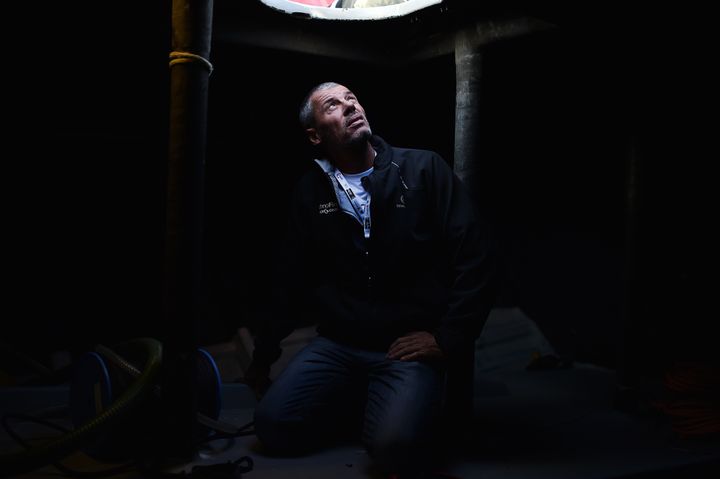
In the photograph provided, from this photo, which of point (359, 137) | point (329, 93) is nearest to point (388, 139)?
point (329, 93)

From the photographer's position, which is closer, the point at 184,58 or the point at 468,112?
the point at 184,58

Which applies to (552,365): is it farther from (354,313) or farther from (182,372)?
(182,372)

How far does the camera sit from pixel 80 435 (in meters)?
2.30

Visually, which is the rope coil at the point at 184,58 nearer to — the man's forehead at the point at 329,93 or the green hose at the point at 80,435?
the man's forehead at the point at 329,93

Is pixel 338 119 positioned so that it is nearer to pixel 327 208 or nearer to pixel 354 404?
pixel 327 208

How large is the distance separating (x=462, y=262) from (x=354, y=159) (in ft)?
2.81

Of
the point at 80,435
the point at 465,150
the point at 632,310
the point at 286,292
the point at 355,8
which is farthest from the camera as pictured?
the point at 632,310

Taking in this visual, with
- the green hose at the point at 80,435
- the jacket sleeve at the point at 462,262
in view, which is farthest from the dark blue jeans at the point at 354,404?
the green hose at the point at 80,435

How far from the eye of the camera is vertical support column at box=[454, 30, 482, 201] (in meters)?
3.38

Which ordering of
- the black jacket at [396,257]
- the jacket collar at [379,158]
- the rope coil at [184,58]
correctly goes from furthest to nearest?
the jacket collar at [379,158]
the black jacket at [396,257]
the rope coil at [184,58]

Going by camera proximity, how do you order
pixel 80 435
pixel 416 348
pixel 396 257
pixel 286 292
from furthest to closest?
pixel 286 292, pixel 396 257, pixel 416 348, pixel 80 435

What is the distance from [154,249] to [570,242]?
381cm

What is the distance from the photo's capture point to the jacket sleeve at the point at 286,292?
3.22 metres

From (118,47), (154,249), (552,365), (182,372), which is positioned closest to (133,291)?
(154,249)
